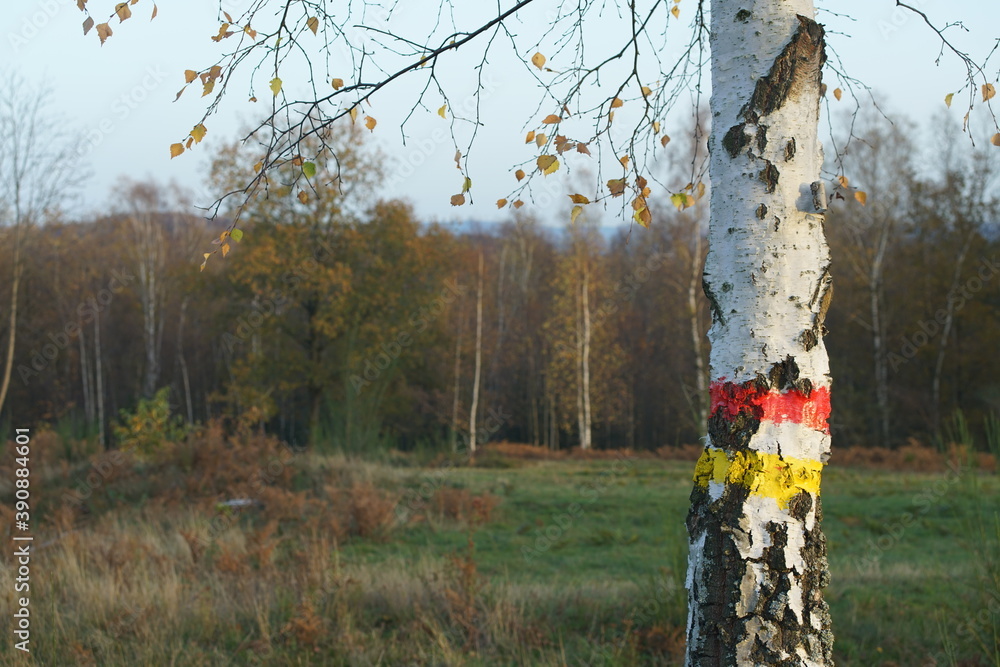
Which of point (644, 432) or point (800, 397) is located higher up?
point (800, 397)

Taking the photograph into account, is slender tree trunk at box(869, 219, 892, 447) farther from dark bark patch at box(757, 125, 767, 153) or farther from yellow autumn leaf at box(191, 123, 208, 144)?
yellow autumn leaf at box(191, 123, 208, 144)

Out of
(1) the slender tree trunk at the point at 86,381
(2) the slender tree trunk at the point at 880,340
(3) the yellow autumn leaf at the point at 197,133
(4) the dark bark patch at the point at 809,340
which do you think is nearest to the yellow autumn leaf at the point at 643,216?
(4) the dark bark patch at the point at 809,340

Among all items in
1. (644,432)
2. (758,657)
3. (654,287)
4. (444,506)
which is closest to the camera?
(758,657)

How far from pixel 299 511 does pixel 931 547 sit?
6.88m

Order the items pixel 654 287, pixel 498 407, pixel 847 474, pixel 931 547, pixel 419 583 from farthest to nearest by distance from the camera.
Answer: pixel 654 287 < pixel 498 407 < pixel 847 474 < pixel 931 547 < pixel 419 583

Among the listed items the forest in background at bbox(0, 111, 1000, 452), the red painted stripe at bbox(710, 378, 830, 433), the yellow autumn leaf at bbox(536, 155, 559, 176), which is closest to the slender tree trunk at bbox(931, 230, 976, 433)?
the forest in background at bbox(0, 111, 1000, 452)

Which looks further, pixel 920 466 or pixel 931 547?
pixel 920 466

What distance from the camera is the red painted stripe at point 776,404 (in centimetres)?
174

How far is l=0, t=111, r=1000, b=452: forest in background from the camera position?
800 inches

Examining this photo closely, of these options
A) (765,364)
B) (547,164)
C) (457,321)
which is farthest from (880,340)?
(765,364)

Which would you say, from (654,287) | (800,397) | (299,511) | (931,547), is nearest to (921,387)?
(654,287)

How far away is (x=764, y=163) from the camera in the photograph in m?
1.81

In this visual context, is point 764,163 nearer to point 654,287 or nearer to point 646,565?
point 646,565

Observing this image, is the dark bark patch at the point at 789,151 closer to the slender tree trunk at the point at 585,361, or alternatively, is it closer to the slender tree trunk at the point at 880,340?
the slender tree trunk at the point at 880,340
